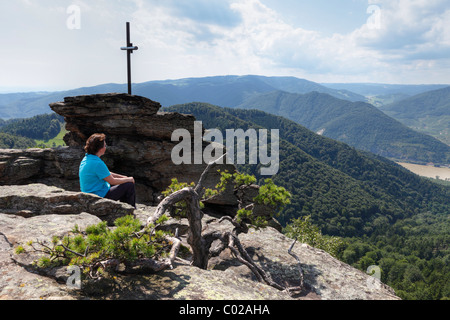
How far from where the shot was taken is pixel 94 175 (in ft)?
33.4

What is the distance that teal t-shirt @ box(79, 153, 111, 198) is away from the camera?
9.44m

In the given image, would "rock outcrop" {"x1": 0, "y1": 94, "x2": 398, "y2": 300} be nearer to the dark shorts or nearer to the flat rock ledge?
the flat rock ledge

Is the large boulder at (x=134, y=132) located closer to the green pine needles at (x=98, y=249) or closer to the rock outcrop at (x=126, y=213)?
the rock outcrop at (x=126, y=213)

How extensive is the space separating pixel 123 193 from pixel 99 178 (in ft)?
4.54

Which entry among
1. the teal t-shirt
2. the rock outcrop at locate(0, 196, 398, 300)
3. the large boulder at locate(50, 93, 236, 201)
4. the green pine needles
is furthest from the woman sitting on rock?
the large boulder at locate(50, 93, 236, 201)

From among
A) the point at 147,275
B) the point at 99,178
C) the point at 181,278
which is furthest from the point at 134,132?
the point at 181,278

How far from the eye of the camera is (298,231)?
50156mm

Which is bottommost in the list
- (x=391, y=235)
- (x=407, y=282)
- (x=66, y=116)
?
(x=391, y=235)
